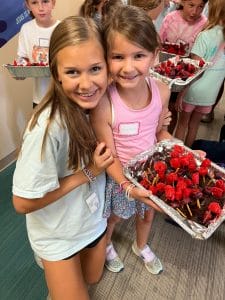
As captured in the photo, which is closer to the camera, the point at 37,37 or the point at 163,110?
the point at 163,110

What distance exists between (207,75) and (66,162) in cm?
138

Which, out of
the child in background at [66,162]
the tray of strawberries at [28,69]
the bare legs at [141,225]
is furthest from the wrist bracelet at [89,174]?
the tray of strawberries at [28,69]

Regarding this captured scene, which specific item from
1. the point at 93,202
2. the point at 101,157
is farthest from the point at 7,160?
the point at 101,157

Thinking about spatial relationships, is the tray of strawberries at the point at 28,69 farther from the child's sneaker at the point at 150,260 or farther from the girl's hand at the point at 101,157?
the child's sneaker at the point at 150,260

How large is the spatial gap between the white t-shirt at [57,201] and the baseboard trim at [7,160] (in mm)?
1218

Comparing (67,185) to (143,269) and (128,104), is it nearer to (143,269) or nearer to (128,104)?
(128,104)

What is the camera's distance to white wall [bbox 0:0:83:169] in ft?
6.90

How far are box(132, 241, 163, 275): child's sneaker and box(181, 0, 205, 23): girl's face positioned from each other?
5.12 feet

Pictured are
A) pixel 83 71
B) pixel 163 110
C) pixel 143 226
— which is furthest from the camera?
Result: pixel 143 226

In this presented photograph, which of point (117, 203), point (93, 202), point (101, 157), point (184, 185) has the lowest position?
point (117, 203)

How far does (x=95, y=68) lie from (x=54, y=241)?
612mm

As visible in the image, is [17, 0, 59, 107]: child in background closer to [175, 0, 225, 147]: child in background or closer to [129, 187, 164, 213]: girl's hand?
[175, 0, 225, 147]: child in background

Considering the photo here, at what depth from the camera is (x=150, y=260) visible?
1588mm

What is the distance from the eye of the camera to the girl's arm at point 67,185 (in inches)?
38.3
